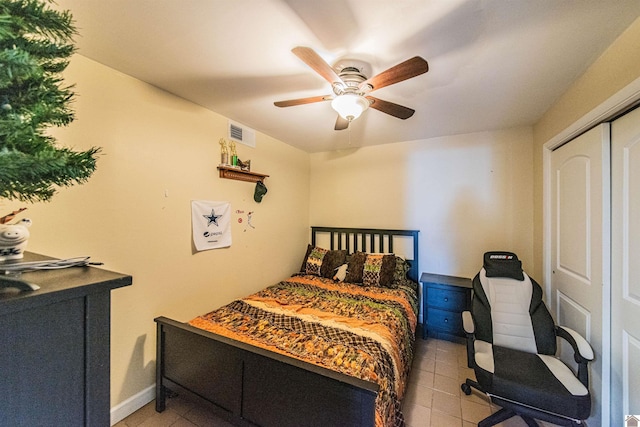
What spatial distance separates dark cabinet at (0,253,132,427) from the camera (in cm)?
51

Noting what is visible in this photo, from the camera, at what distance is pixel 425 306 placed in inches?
116

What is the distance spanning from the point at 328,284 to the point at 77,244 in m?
2.32

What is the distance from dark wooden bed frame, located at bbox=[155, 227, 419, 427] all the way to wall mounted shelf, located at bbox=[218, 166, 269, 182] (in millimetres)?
1435

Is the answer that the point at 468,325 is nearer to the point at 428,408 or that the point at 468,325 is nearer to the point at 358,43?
the point at 428,408

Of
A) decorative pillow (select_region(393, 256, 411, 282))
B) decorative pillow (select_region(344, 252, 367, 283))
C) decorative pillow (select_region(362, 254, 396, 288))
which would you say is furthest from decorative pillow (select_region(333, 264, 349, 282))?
decorative pillow (select_region(393, 256, 411, 282))

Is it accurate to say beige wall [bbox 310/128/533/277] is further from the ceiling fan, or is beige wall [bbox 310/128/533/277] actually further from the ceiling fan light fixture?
the ceiling fan light fixture

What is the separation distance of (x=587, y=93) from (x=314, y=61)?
6.43ft

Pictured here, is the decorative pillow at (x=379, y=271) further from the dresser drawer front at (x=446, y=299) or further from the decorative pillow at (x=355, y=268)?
the dresser drawer front at (x=446, y=299)

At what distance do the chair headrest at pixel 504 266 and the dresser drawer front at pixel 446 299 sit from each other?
70cm

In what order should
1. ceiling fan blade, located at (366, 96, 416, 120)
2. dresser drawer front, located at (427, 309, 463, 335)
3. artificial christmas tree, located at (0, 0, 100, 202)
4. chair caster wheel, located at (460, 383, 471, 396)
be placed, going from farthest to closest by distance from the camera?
dresser drawer front, located at (427, 309, 463, 335) → chair caster wheel, located at (460, 383, 471, 396) → ceiling fan blade, located at (366, 96, 416, 120) → artificial christmas tree, located at (0, 0, 100, 202)

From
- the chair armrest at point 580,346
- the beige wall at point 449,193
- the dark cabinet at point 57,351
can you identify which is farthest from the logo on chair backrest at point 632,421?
the dark cabinet at point 57,351

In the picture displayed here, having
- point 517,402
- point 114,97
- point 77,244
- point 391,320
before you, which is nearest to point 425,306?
point 391,320

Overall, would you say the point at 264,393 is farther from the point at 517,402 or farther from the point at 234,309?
the point at 517,402

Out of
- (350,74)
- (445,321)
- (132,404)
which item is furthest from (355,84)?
(132,404)
